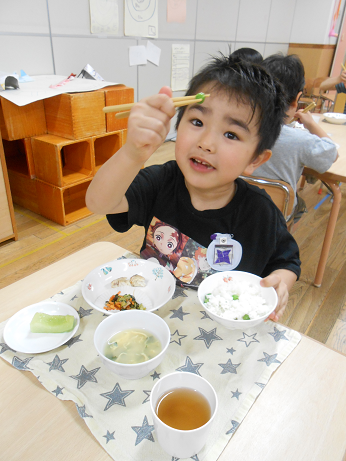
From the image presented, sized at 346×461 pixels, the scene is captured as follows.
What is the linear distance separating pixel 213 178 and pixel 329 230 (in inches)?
51.9

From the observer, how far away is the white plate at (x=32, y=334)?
2.19 ft

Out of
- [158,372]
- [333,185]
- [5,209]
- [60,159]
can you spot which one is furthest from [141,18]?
[158,372]

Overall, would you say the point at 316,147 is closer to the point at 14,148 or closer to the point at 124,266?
the point at 124,266

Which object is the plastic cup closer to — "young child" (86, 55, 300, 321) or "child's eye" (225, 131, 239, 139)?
"young child" (86, 55, 300, 321)

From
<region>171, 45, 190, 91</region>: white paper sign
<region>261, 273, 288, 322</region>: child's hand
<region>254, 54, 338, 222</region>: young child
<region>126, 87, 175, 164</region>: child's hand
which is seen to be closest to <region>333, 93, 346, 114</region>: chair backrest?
<region>171, 45, 190, 91</region>: white paper sign

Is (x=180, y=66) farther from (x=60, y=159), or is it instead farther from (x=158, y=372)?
(x=158, y=372)

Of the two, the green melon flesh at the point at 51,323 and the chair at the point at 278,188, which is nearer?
the green melon flesh at the point at 51,323

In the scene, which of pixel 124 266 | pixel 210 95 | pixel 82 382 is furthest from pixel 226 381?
pixel 210 95

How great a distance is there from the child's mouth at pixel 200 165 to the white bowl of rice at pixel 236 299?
277mm

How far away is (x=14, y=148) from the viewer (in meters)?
2.81

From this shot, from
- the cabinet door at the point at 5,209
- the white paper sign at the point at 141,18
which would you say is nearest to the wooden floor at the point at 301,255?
the cabinet door at the point at 5,209

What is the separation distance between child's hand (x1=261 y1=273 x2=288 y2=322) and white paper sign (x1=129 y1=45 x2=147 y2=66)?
10.1 ft

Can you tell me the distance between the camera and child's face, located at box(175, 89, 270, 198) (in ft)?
2.64

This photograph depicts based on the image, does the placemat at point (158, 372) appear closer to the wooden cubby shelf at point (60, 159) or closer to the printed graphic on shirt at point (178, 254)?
the printed graphic on shirt at point (178, 254)
